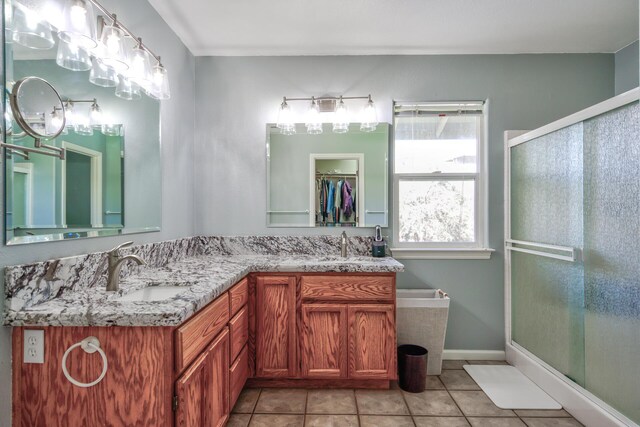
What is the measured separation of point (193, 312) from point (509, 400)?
2.06m

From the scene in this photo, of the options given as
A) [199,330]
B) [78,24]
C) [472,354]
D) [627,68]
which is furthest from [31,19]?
[627,68]

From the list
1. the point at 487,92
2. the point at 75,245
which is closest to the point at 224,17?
the point at 75,245

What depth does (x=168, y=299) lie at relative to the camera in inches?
53.2

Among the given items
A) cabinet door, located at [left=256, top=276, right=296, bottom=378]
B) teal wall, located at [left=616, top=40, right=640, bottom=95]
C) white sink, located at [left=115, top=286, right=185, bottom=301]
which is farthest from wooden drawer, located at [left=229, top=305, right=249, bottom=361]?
teal wall, located at [left=616, top=40, right=640, bottom=95]

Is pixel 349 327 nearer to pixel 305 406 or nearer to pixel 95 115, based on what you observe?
pixel 305 406

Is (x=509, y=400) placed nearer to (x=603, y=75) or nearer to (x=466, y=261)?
(x=466, y=261)

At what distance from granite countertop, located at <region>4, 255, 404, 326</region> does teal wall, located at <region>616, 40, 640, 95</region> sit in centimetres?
236

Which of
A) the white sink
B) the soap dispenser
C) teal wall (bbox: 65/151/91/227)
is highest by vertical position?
teal wall (bbox: 65/151/91/227)

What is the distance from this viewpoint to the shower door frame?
5.72 ft

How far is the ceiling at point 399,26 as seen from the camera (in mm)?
2213

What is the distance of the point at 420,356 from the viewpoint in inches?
90.4

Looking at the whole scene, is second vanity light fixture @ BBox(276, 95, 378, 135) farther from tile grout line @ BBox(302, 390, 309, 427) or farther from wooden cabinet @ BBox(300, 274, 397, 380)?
tile grout line @ BBox(302, 390, 309, 427)

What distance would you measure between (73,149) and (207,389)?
122 cm

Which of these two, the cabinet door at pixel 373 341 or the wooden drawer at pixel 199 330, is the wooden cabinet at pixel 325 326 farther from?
the wooden drawer at pixel 199 330
